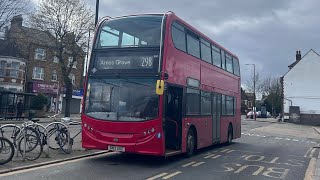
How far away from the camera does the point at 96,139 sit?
10172mm

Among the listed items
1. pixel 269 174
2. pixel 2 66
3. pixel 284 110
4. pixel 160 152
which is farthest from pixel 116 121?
pixel 284 110

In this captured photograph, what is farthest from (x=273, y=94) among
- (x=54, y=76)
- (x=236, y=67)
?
(x=236, y=67)

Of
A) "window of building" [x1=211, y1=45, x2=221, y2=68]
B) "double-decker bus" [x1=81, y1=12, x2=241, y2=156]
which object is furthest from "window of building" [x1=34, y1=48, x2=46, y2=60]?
"double-decker bus" [x1=81, y1=12, x2=241, y2=156]

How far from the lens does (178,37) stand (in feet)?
37.1

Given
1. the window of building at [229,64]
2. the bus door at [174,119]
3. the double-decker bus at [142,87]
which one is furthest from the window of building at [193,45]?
the window of building at [229,64]

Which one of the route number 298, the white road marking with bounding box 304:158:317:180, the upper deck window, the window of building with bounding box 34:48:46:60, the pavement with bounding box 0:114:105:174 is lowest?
the white road marking with bounding box 304:158:317:180

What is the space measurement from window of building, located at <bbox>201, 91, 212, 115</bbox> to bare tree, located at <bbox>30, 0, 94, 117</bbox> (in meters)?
24.0

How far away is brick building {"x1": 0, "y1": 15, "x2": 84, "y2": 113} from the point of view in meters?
35.8

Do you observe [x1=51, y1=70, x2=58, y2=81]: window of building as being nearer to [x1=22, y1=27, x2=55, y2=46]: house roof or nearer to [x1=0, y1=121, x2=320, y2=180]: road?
[x1=22, y1=27, x2=55, y2=46]: house roof

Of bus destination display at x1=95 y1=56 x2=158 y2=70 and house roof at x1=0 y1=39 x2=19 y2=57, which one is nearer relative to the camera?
bus destination display at x1=95 y1=56 x2=158 y2=70

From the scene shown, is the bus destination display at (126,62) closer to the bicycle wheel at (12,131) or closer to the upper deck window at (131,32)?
the upper deck window at (131,32)

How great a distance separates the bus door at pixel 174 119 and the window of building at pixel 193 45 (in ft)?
5.56

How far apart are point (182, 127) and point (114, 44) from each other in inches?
129

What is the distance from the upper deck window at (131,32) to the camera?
10484 millimetres
